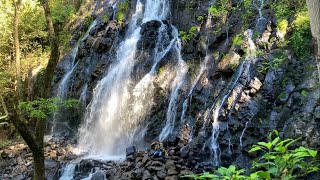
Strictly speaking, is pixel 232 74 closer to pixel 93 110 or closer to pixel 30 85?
pixel 93 110

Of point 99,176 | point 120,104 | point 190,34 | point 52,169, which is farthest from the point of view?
point 120,104

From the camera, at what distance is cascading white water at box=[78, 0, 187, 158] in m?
11.5

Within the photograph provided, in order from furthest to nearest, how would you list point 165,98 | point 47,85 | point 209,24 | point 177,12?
point 177,12 → point 209,24 → point 165,98 → point 47,85

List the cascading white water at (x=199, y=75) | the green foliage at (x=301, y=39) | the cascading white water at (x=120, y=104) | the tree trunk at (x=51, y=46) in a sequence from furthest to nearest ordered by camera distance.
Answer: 1. the cascading white water at (x=120, y=104)
2. the cascading white water at (x=199, y=75)
3. the green foliage at (x=301, y=39)
4. the tree trunk at (x=51, y=46)

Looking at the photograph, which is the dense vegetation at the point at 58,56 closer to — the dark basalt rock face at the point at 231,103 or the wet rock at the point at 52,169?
the dark basalt rock face at the point at 231,103

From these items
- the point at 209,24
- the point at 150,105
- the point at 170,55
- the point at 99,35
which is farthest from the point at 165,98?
the point at 99,35

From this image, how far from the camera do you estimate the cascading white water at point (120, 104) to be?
11.5 metres

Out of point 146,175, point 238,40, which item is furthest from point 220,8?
point 146,175

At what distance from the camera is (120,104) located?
12.3 m

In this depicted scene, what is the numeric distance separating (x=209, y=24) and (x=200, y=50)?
1.18m

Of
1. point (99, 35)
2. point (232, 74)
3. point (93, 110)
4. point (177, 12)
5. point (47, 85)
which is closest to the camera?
point (47, 85)

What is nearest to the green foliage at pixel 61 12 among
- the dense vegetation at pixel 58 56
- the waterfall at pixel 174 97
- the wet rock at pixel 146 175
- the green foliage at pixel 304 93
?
the dense vegetation at pixel 58 56

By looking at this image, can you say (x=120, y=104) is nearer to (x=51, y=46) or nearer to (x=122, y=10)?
(x=122, y=10)

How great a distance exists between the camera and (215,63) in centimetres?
1033
